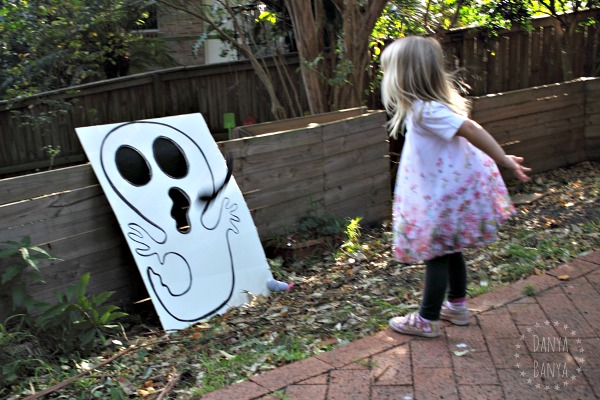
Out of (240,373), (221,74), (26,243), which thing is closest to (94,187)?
(26,243)

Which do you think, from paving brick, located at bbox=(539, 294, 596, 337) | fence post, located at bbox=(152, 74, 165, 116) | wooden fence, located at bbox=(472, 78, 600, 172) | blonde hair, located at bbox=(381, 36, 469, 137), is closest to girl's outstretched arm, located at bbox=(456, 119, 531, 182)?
blonde hair, located at bbox=(381, 36, 469, 137)

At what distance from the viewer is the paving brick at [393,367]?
3.23 meters

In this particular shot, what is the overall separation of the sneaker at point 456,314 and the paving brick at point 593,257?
139 centimetres

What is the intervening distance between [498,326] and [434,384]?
0.76m

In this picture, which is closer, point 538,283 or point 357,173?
point 538,283

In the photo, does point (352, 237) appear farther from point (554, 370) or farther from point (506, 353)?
point (554, 370)

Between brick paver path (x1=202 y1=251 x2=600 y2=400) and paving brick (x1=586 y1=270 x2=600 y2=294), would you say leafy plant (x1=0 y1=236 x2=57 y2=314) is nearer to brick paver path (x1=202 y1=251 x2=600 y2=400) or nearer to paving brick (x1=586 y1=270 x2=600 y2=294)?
brick paver path (x1=202 y1=251 x2=600 y2=400)

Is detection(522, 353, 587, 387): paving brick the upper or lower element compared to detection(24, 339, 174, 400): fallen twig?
lower

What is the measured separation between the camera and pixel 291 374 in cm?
334

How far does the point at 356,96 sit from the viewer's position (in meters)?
6.89

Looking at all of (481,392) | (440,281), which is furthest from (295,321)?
(481,392)

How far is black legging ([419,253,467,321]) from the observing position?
3.56 metres

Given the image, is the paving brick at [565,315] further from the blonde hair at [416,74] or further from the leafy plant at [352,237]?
the leafy plant at [352,237]

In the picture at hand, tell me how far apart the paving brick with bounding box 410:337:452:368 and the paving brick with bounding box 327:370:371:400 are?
11.5 inches
